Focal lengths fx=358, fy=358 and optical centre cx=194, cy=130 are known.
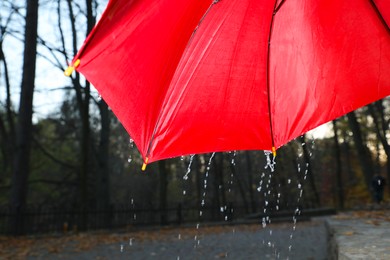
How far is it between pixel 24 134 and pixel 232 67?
415 inches

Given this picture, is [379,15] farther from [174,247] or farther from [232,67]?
[174,247]

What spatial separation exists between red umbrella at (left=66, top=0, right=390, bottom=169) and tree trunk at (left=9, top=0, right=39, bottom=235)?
10.3 meters

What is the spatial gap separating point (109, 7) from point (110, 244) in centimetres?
834

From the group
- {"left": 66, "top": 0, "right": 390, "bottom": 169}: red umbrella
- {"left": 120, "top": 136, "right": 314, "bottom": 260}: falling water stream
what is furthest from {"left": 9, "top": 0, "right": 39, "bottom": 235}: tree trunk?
{"left": 66, "top": 0, "right": 390, "bottom": 169}: red umbrella

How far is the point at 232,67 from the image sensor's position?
9.79 ft

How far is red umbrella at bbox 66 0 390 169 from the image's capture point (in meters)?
2.57

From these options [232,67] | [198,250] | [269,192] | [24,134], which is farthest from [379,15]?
[269,192]

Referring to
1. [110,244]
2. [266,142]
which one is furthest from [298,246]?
[266,142]

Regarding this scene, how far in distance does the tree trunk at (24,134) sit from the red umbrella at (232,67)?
10336 mm

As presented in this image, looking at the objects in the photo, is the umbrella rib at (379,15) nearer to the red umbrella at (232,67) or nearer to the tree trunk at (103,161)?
the red umbrella at (232,67)

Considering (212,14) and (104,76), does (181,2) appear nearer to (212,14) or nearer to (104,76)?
(212,14)

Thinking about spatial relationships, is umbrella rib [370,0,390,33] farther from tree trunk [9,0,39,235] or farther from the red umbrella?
tree trunk [9,0,39,235]

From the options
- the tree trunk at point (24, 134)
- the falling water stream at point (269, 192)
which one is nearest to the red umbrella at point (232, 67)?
the falling water stream at point (269, 192)

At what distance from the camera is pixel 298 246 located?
8.57 metres
